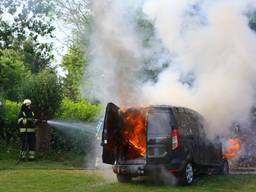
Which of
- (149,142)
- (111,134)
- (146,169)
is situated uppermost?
(111,134)

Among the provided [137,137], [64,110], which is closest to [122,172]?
[137,137]

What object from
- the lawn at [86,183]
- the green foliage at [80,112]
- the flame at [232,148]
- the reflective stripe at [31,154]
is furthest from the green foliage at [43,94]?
the flame at [232,148]

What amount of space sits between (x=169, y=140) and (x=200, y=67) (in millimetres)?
3280

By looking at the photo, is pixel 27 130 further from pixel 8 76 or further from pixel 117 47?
pixel 8 76

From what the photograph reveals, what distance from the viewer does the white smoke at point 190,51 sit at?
1525 cm

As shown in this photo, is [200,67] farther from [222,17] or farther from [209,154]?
[209,154]

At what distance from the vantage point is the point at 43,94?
19547 millimetres

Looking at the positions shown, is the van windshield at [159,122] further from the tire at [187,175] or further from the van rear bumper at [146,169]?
A: the tire at [187,175]

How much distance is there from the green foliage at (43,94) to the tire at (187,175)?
7.68 m

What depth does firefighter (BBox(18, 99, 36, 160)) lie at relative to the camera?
59.9 ft

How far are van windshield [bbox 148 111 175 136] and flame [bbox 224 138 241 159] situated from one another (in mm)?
4368

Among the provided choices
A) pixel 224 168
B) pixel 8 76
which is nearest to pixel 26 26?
pixel 8 76

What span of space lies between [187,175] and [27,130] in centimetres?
709

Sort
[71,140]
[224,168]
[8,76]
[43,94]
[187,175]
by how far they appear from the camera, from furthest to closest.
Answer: [8,76] < [71,140] < [43,94] < [224,168] < [187,175]
